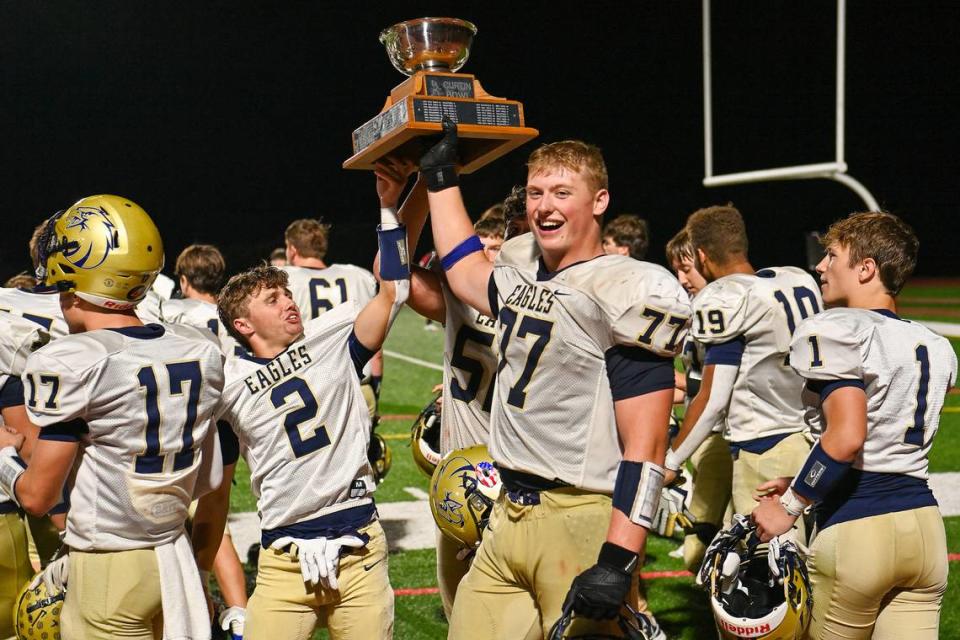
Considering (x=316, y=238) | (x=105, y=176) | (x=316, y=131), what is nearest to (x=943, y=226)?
(x=316, y=131)

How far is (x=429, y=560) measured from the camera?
18.9 ft

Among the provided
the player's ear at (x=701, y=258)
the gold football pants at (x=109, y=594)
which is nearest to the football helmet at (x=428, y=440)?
the player's ear at (x=701, y=258)

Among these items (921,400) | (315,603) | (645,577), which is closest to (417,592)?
(645,577)

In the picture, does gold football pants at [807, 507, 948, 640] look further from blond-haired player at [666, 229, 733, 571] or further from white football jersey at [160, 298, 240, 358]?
white football jersey at [160, 298, 240, 358]

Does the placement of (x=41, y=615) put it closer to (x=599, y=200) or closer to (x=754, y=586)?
(x=599, y=200)

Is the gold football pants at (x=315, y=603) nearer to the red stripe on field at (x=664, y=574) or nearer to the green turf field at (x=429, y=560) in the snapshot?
the green turf field at (x=429, y=560)

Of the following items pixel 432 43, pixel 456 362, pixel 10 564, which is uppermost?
pixel 432 43

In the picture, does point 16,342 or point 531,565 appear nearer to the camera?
point 531,565

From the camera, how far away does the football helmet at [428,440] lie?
4445 mm

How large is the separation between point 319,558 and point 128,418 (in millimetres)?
734

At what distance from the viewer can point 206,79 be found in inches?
987

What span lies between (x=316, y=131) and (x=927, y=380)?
25445mm

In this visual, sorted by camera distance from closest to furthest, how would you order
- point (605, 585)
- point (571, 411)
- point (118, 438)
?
point (605, 585)
point (571, 411)
point (118, 438)

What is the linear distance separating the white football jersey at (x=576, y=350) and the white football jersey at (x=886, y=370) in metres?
0.69
